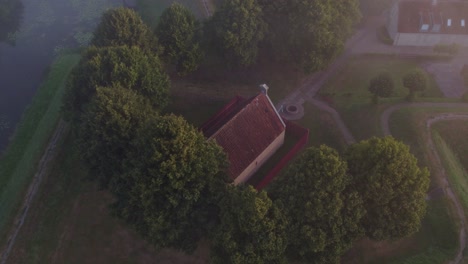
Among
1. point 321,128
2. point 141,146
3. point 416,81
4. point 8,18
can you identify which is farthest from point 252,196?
point 8,18

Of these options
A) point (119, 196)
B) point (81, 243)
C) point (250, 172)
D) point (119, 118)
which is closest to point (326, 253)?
Answer: point (250, 172)

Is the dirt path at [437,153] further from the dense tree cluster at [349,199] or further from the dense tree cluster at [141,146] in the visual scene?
the dense tree cluster at [141,146]

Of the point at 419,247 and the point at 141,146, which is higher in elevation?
the point at 141,146

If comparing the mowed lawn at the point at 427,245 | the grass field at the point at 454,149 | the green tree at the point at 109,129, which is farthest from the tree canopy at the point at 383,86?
the green tree at the point at 109,129

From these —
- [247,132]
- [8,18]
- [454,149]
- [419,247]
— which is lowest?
[419,247]

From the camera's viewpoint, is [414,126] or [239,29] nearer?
[414,126]

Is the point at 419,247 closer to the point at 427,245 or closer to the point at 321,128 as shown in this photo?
the point at 427,245

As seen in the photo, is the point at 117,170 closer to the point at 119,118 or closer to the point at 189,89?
the point at 119,118

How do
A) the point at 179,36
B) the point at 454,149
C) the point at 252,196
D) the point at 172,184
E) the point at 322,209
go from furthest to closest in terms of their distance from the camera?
the point at 179,36 → the point at 454,149 → the point at 172,184 → the point at 322,209 → the point at 252,196
